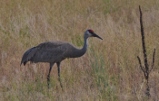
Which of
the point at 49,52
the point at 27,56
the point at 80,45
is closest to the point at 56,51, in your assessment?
the point at 49,52

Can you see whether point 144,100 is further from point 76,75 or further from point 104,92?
point 76,75

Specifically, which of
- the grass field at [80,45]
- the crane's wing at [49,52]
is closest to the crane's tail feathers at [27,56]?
the crane's wing at [49,52]

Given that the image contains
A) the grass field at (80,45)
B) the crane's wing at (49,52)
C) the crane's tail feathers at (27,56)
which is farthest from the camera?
the crane's wing at (49,52)

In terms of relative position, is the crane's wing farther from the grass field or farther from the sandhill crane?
the grass field

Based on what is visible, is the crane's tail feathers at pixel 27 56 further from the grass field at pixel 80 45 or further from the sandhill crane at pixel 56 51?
the grass field at pixel 80 45

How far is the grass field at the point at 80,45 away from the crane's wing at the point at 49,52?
171 mm

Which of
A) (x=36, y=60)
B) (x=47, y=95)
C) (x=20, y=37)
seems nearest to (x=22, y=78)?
(x=36, y=60)

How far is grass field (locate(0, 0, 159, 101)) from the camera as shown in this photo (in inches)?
274

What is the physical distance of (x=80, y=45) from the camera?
9.91 m

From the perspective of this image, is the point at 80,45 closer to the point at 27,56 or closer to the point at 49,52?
the point at 49,52

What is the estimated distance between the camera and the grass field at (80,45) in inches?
274

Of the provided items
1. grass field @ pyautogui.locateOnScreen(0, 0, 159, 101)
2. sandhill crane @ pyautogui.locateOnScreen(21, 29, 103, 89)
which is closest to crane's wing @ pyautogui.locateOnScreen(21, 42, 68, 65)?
sandhill crane @ pyautogui.locateOnScreen(21, 29, 103, 89)

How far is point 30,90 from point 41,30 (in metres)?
3.50

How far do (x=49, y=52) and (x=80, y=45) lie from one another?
1371 mm
